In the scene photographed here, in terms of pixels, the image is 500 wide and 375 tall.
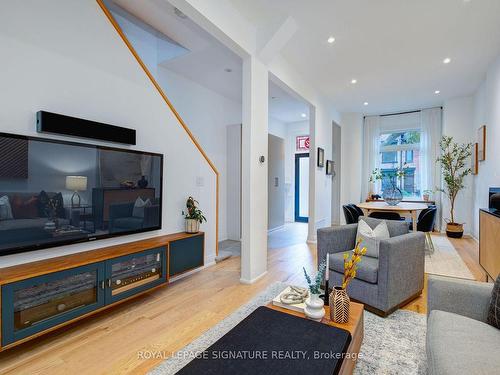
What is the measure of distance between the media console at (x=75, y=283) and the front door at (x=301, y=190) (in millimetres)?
5709

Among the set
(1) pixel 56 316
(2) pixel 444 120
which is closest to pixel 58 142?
(1) pixel 56 316

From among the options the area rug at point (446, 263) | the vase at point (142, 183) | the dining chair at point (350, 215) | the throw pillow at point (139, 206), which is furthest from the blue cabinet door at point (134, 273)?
the area rug at point (446, 263)

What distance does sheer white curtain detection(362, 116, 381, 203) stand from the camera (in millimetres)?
7223

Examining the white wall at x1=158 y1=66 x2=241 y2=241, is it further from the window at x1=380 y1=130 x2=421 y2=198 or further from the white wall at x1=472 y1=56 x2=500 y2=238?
the white wall at x1=472 y1=56 x2=500 y2=238

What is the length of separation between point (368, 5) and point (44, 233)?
382cm

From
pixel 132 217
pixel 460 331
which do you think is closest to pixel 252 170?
pixel 132 217

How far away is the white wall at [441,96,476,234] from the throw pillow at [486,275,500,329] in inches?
215

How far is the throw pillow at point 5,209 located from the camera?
188 cm

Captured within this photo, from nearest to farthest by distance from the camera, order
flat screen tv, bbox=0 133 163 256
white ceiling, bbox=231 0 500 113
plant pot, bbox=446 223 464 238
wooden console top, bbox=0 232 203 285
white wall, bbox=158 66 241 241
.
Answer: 1. wooden console top, bbox=0 232 203 285
2. flat screen tv, bbox=0 133 163 256
3. white ceiling, bbox=231 0 500 113
4. white wall, bbox=158 66 241 241
5. plant pot, bbox=446 223 464 238

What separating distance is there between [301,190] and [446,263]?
4.68 metres

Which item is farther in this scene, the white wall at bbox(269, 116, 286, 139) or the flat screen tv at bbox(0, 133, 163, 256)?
the white wall at bbox(269, 116, 286, 139)

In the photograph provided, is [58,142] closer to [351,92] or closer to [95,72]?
[95,72]

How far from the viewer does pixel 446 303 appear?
1.62m

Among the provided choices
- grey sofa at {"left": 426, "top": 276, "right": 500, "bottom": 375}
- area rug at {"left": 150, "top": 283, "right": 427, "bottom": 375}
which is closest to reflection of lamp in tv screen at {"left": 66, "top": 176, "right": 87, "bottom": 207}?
area rug at {"left": 150, "top": 283, "right": 427, "bottom": 375}
